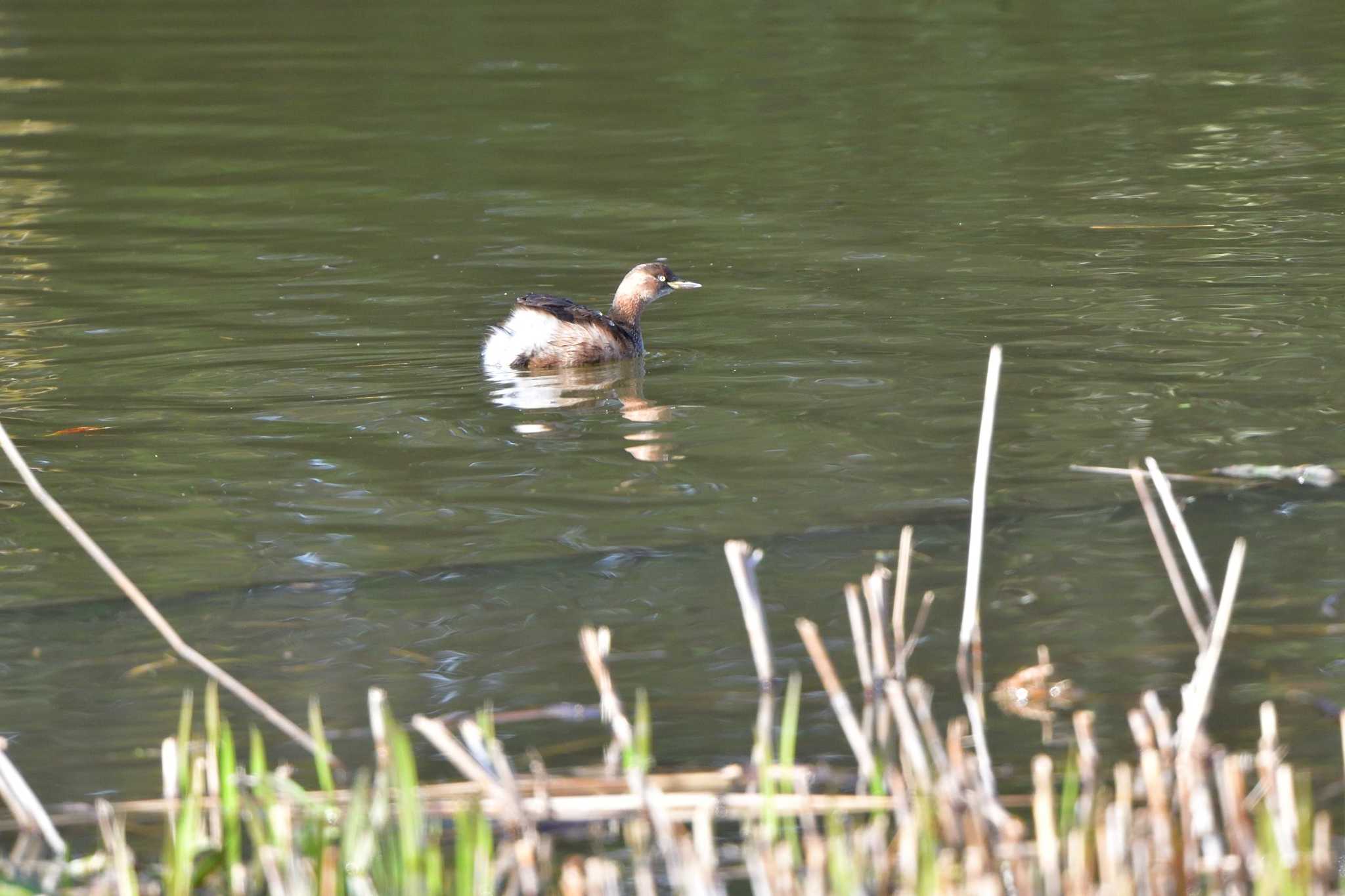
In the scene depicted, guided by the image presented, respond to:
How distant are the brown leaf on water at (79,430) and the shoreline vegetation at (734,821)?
11.5ft

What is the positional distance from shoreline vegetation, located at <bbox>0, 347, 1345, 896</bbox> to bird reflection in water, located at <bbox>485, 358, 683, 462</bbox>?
3431 mm

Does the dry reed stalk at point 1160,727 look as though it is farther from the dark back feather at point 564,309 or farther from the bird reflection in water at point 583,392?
the dark back feather at point 564,309

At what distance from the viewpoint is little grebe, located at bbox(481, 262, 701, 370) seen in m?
8.55

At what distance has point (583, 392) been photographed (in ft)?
28.1

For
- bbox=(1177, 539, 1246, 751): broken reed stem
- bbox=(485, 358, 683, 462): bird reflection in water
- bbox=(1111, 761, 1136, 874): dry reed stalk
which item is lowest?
bbox=(485, 358, 683, 462): bird reflection in water

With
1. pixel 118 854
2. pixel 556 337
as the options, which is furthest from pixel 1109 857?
pixel 556 337

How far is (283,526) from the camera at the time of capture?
6555 millimetres

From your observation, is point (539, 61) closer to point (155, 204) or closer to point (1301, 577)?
point (155, 204)

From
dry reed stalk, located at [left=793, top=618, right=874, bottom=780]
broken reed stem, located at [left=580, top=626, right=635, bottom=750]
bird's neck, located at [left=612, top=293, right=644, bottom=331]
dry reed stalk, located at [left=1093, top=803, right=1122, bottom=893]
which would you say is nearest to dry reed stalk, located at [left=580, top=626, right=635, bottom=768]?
broken reed stem, located at [left=580, top=626, right=635, bottom=750]

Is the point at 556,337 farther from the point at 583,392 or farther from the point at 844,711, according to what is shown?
the point at 844,711

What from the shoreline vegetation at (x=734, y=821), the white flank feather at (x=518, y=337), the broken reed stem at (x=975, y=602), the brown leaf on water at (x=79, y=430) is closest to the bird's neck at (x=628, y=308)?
the white flank feather at (x=518, y=337)

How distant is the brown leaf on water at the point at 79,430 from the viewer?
7703mm

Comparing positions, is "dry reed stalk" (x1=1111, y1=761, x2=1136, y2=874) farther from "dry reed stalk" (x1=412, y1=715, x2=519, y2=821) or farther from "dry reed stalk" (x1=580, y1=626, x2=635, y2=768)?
"dry reed stalk" (x1=412, y1=715, x2=519, y2=821)

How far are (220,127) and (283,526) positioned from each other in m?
9.45
